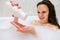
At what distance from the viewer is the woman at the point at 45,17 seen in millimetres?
1261

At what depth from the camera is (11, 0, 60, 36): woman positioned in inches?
49.6

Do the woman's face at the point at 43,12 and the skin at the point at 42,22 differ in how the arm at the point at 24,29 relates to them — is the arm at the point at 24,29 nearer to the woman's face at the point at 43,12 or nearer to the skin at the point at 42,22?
the skin at the point at 42,22

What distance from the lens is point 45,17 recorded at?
129cm

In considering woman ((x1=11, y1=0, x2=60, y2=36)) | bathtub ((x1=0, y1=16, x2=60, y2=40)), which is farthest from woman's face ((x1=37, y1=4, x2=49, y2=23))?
bathtub ((x1=0, y1=16, x2=60, y2=40))

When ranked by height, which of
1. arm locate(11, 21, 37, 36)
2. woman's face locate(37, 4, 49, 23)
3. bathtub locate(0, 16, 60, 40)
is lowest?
bathtub locate(0, 16, 60, 40)

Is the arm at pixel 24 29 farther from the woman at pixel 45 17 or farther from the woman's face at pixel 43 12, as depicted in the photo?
the woman's face at pixel 43 12

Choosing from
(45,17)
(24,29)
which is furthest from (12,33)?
(45,17)

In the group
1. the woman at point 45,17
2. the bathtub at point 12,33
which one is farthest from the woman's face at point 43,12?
the bathtub at point 12,33

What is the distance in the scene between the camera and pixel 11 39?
1.36 metres

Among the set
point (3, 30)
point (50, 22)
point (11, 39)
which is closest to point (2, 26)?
point (3, 30)

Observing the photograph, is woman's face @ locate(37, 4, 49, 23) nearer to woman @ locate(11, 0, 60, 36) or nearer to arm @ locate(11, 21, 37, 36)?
woman @ locate(11, 0, 60, 36)

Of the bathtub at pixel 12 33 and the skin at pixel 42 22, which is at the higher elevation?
the skin at pixel 42 22

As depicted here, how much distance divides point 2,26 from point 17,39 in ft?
0.81

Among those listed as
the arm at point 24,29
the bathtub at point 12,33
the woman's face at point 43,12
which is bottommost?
the bathtub at point 12,33
